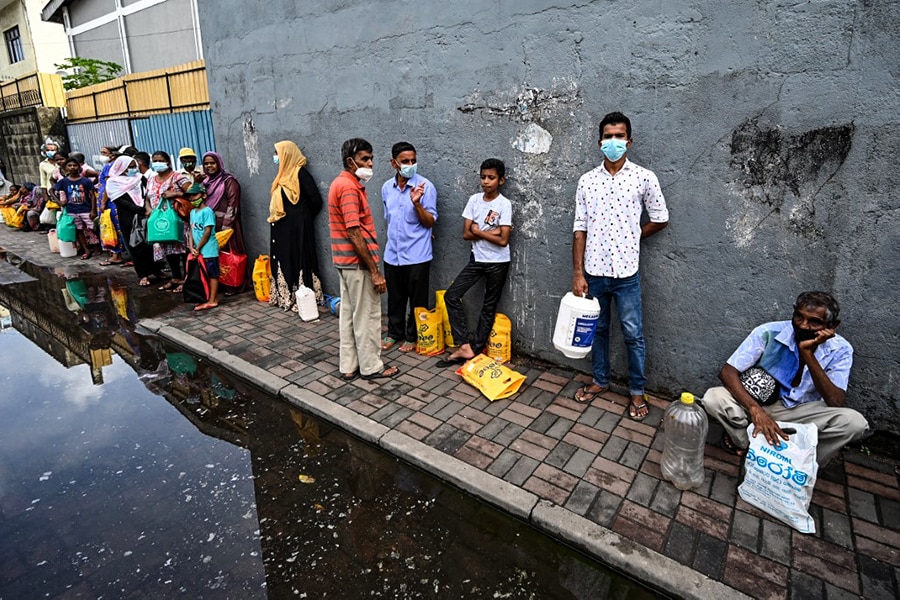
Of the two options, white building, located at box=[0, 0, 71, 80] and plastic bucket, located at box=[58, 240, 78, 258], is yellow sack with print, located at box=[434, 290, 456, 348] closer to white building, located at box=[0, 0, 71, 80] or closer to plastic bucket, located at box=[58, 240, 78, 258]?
plastic bucket, located at box=[58, 240, 78, 258]

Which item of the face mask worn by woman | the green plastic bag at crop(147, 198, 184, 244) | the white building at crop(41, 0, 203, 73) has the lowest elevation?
the green plastic bag at crop(147, 198, 184, 244)

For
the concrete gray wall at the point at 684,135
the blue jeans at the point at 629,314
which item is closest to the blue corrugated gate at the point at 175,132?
the concrete gray wall at the point at 684,135

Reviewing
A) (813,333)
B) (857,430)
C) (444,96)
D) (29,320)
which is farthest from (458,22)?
(29,320)

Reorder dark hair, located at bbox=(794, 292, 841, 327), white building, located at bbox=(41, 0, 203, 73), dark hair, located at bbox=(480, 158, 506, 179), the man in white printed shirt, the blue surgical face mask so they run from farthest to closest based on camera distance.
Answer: white building, located at bbox=(41, 0, 203, 73) < dark hair, located at bbox=(480, 158, 506, 179) < the man in white printed shirt < the blue surgical face mask < dark hair, located at bbox=(794, 292, 841, 327)

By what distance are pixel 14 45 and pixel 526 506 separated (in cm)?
2996

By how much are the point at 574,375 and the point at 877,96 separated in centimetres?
280

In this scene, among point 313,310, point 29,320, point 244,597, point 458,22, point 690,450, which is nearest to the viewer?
point 244,597

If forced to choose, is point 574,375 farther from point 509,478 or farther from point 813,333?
point 813,333

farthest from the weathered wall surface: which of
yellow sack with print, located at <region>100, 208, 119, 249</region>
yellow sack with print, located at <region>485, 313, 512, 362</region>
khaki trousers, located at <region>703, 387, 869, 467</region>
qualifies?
khaki trousers, located at <region>703, 387, 869, 467</region>

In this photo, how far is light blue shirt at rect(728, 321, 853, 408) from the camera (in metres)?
2.88

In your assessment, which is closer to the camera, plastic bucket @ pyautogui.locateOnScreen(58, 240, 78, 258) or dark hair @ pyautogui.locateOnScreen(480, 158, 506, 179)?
dark hair @ pyautogui.locateOnScreen(480, 158, 506, 179)

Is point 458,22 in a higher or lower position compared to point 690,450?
higher

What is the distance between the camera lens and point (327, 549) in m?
2.74

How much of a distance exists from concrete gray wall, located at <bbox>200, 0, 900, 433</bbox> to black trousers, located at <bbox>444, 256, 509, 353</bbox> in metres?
0.19
